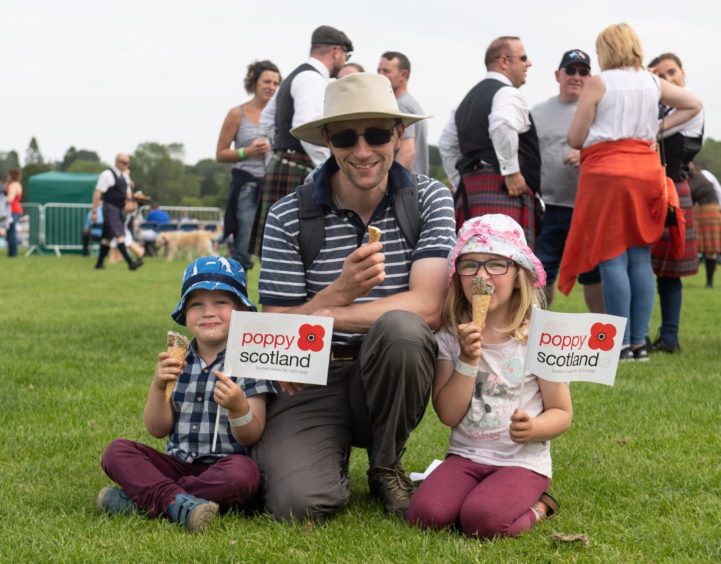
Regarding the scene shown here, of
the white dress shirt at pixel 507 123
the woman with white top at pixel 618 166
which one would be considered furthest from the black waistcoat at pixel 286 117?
the woman with white top at pixel 618 166

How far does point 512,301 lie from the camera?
3729mm

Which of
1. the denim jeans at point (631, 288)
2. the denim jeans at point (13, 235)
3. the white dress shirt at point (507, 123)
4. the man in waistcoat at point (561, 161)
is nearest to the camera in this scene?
the white dress shirt at point (507, 123)

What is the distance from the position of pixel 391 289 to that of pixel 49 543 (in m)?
1.41

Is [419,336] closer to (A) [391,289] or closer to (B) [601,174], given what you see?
(A) [391,289]

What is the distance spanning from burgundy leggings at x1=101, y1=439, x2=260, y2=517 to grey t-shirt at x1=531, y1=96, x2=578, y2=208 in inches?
188

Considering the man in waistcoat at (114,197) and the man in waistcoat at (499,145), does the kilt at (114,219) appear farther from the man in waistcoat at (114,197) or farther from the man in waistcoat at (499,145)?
the man in waistcoat at (499,145)

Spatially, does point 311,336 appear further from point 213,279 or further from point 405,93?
point 405,93

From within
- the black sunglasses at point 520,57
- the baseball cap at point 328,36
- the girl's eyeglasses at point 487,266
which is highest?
the baseball cap at point 328,36

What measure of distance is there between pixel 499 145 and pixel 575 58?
1699mm

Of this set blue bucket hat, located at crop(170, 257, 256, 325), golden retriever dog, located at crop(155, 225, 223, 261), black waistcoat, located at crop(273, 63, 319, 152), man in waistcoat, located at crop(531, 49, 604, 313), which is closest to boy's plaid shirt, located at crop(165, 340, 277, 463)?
blue bucket hat, located at crop(170, 257, 256, 325)

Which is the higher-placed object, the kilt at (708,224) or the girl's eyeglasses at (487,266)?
the girl's eyeglasses at (487,266)

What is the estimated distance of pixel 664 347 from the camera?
305 inches

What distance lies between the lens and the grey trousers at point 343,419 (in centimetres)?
352

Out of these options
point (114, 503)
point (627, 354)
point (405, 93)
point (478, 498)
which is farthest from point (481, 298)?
point (405, 93)
